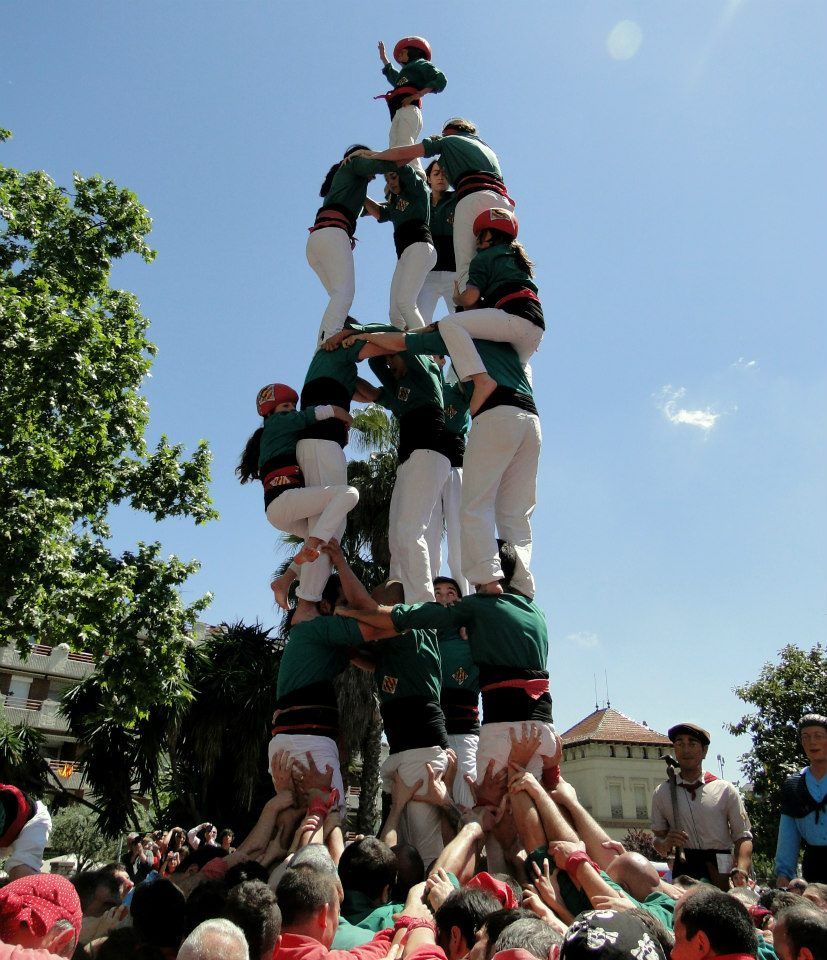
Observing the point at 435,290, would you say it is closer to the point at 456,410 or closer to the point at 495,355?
the point at 456,410

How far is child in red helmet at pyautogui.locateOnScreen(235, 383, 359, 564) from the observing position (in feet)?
22.5

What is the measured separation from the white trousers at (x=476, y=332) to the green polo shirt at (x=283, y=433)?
1452 mm

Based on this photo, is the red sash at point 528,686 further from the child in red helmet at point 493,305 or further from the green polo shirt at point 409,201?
the green polo shirt at point 409,201

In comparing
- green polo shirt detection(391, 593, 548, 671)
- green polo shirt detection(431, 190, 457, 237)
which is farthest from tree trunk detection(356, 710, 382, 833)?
green polo shirt detection(391, 593, 548, 671)

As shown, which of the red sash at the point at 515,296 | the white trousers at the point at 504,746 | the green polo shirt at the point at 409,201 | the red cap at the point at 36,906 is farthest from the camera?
the green polo shirt at the point at 409,201

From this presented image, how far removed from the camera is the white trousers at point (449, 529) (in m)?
7.82

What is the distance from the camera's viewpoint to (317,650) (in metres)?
6.57

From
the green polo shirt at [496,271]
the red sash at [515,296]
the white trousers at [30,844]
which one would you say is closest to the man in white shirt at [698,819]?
the red sash at [515,296]

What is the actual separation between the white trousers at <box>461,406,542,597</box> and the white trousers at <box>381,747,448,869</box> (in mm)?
1362

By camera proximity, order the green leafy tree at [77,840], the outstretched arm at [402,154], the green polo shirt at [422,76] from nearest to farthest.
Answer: the outstretched arm at [402,154], the green polo shirt at [422,76], the green leafy tree at [77,840]

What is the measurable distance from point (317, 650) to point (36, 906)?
3915 mm

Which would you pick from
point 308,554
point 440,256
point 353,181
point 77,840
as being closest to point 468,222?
point 353,181

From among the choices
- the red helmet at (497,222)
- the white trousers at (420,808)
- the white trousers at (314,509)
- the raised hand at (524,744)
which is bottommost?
the white trousers at (420,808)

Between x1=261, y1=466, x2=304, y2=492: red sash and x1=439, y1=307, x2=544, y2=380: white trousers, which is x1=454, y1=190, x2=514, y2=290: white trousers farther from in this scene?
x1=261, y1=466, x2=304, y2=492: red sash
